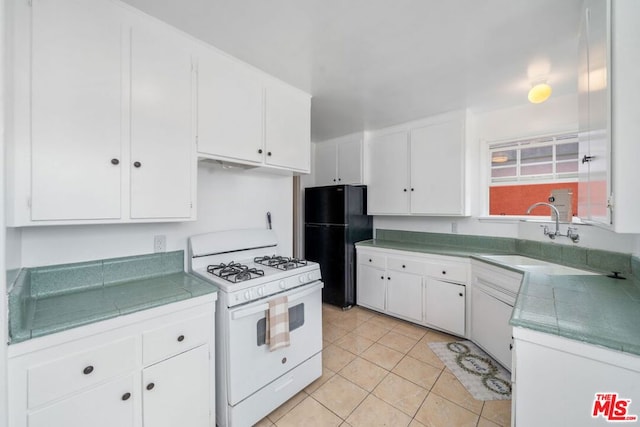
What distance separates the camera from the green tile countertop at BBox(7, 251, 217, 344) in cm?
106

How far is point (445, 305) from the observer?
8.83 feet

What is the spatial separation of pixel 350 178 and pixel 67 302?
309cm

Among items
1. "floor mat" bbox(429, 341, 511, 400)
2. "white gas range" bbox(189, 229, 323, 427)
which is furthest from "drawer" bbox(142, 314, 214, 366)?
"floor mat" bbox(429, 341, 511, 400)

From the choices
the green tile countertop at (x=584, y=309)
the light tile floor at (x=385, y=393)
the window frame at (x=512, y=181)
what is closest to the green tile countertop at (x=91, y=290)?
the light tile floor at (x=385, y=393)

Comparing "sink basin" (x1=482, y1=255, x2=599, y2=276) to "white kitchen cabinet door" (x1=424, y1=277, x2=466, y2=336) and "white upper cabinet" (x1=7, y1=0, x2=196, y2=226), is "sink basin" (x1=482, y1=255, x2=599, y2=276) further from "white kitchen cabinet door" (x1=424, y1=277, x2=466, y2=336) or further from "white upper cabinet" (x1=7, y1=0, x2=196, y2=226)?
"white upper cabinet" (x1=7, y1=0, x2=196, y2=226)

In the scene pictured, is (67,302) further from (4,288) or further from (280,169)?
(280,169)

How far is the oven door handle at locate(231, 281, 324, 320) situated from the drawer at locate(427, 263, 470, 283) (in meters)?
1.42

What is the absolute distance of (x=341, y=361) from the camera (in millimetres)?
2297

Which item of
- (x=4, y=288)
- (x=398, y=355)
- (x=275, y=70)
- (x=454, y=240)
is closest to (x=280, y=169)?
(x=275, y=70)

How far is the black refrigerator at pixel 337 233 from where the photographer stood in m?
3.35

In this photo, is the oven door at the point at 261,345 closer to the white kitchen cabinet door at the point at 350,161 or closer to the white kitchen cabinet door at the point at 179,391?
the white kitchen cabinet door at the point at 179,391

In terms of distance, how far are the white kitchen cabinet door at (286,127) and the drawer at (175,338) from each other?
4.03 feet

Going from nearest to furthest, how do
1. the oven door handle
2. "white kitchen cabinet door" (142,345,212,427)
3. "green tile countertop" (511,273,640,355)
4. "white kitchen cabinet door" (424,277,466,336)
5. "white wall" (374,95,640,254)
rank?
1. "green tile countertop" (511,273,640,355)
2. "white kitchen cabinet door" (142,345,212,427)
3. the oven door handle
4. "white wall" (374,95,640,254)
5. "white kitchen cabinet door" (424,277,466,336)

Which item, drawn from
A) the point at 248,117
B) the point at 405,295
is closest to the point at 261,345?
the point at 248,117
